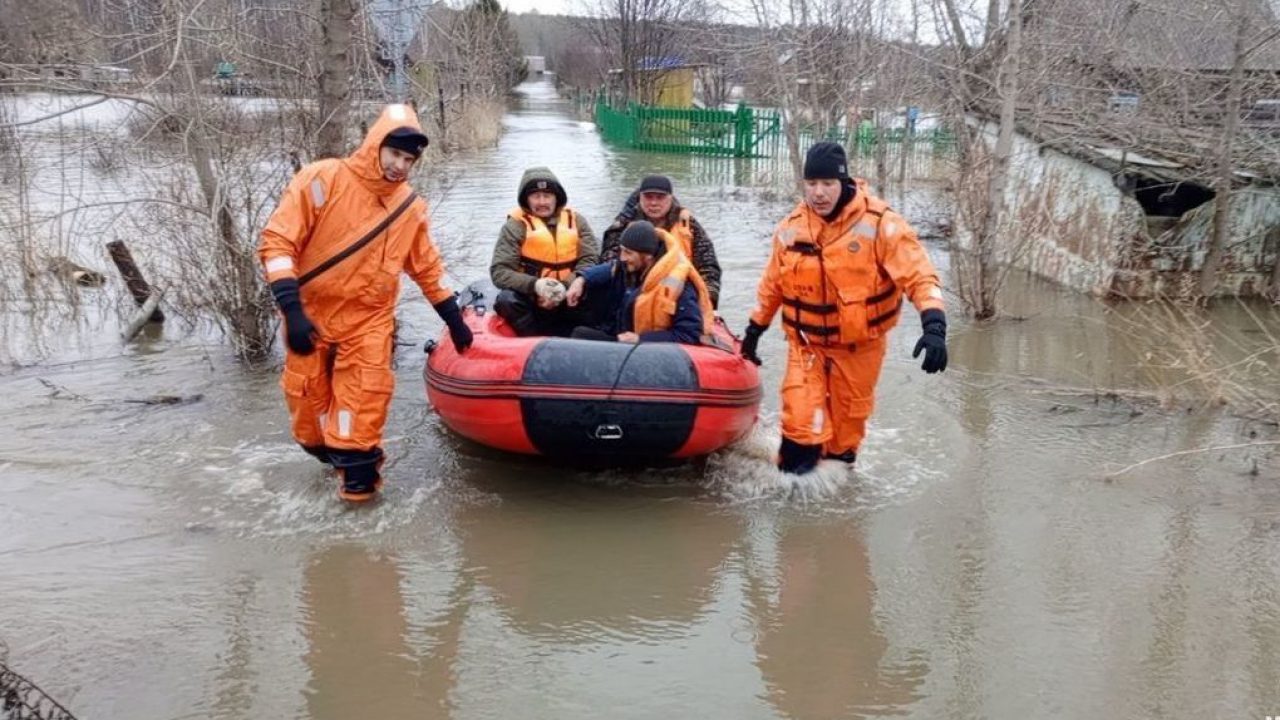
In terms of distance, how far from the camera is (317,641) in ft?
11.4

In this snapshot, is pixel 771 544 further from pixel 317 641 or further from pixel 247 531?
pixel 247 531

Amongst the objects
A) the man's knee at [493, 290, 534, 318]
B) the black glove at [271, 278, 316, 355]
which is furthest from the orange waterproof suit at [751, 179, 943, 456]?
the black glove at [271, 278, 316, 355]

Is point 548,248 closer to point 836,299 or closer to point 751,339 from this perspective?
point 751,339

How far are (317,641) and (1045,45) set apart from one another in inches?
303

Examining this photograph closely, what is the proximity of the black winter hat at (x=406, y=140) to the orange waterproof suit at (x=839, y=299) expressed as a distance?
1.63 m

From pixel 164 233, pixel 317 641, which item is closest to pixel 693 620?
pixel 317 641

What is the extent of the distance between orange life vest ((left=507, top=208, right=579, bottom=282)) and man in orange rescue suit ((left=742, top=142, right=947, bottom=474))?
1.25m

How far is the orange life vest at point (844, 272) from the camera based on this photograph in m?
4.30

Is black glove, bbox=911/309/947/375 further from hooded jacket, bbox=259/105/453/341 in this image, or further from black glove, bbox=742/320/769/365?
hooded jacket, bbox=259/105/453/341

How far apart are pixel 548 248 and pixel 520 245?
0.16m

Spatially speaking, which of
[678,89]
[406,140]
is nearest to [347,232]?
[406,140]

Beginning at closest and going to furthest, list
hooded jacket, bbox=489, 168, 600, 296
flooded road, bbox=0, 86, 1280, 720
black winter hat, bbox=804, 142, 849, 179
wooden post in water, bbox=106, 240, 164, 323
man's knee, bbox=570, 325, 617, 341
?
flooded road, bbox=0, 86, 1280, 720
black winter hat, bbox=804, 142, 849, 179
man's knee, bbox=570, 325, 617, 341
hooded jacket, bbox=489, 168, 600, 296
wooden post in water, bbox=106, 240, 164, 323

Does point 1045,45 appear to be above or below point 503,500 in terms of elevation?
above

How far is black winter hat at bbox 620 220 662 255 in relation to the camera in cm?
491
